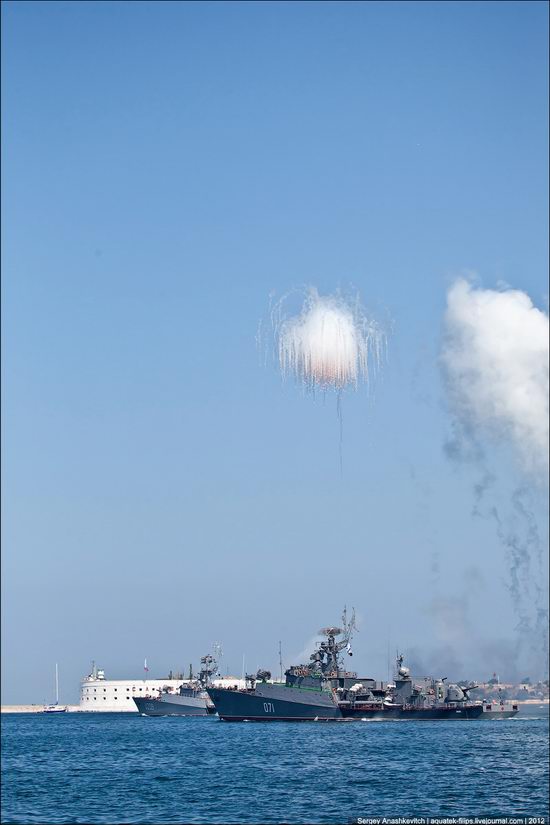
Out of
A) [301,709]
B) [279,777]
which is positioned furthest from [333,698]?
[279,777]

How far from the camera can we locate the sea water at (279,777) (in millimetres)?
71062

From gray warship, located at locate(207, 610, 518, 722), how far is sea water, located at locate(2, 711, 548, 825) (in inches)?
1186

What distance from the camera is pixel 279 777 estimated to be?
90938mm

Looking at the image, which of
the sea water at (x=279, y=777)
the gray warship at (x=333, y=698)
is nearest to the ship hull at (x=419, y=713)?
the gray warship at (x=333, y=698)

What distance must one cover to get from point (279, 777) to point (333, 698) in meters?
94.2

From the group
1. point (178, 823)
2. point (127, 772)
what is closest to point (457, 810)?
point (178, 823)

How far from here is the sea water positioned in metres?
71.1

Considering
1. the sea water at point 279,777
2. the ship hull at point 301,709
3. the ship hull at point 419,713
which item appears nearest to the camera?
the sea water at point 279,777

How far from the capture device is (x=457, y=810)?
69062 mm

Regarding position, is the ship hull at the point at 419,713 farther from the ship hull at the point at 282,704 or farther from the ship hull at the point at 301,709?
the ship hull at the point at 282,704

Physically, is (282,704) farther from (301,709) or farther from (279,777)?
(279,777)

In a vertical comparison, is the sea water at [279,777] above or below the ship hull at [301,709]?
above

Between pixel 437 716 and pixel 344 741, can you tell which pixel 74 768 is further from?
pixel 437 716

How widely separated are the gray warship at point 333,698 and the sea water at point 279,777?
3013cm
